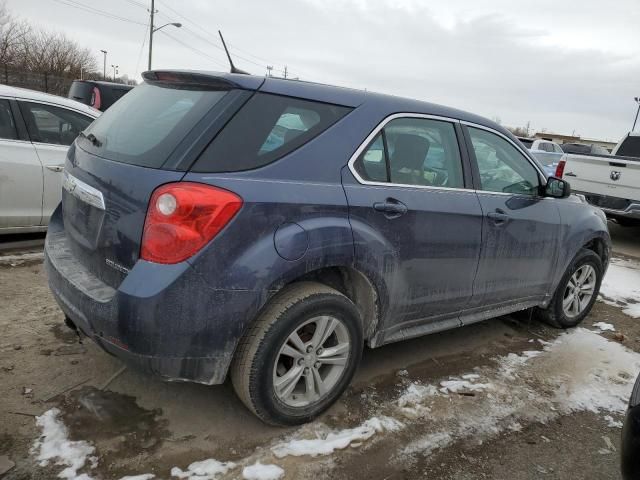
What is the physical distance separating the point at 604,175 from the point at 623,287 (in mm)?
2872

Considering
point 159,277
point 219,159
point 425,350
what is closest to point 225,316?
point 159,277

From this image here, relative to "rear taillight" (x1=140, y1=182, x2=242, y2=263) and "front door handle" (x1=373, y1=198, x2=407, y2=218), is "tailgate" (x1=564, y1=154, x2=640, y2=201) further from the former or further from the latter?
"rear taillight" (x1=140, y1=182, x2=242, y2=263)

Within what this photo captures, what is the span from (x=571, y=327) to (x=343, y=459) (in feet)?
9.85

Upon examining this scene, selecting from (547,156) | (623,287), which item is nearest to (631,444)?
(623,287)

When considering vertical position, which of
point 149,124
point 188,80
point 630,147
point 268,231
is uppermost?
point 630,147

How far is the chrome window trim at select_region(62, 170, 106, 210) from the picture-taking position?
2420 millimetres

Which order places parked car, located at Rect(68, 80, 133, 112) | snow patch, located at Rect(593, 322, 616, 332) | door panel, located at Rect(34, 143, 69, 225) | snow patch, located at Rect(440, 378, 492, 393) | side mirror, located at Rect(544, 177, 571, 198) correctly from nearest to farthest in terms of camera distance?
snow patch, located at Rect(440, 378, 492, 393) < side mirror, located at Rect(544, 177, 571, 198) < snow patch, located at Rect(593, 322, 616, 332) < door panel, located at Rect(34, 143, 69, 225) < parked car, located at Rect(68, 80, 133, 112)

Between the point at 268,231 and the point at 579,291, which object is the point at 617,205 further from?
the point at 268,231

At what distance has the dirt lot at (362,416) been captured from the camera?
244cm

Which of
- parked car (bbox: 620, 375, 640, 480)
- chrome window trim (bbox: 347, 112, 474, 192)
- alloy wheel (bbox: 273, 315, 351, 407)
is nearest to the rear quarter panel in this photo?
chrome window trim (bbox: 347, 112, 474, 192)

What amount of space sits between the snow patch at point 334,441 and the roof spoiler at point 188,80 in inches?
69.8

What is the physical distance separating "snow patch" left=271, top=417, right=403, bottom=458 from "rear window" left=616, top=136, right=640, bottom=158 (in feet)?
31.0

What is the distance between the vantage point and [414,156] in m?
3.04

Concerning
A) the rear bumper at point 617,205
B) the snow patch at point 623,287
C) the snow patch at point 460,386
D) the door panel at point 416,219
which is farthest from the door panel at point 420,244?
the rear bumper at point 617,205
